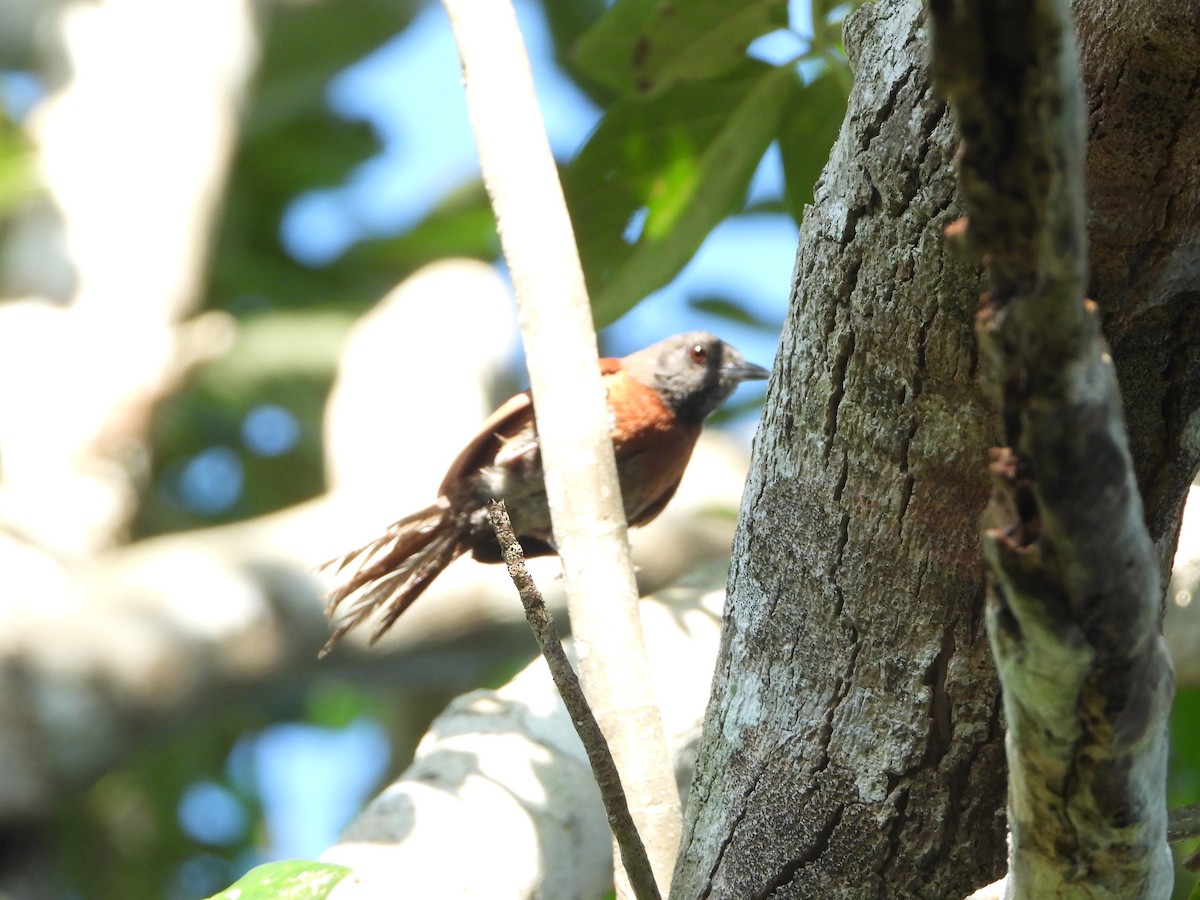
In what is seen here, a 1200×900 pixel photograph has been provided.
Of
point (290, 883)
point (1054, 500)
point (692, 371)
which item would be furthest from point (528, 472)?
point (1054, 500)

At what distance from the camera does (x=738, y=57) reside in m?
2.41

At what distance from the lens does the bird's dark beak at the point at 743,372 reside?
4699 millimetres

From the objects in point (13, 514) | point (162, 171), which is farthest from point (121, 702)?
point (162, 171)

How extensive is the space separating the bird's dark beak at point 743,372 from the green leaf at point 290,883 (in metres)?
3.54

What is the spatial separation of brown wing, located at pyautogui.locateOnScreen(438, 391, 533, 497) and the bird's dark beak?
3.22 feet

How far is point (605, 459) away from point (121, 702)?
125 inches

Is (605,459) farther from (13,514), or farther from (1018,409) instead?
(13,514)

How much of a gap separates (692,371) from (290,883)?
11.5ft

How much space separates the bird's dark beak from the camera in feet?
15.4

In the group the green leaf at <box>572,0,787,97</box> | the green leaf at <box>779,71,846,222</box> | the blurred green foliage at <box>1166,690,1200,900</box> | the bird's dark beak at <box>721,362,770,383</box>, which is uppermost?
the green leaf at <box>572,0,787,97</box>

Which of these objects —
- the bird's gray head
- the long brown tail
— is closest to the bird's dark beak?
the bird's gray head

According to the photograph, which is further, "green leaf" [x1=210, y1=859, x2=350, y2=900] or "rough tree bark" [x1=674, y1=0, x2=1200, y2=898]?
"green leaf" [x1=210, y1=859, x2=350, y2=900]

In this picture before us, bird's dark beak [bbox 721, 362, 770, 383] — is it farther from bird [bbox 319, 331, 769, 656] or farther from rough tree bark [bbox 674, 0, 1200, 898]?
rough tree bark [bbox 674, 0, 1200, 898]

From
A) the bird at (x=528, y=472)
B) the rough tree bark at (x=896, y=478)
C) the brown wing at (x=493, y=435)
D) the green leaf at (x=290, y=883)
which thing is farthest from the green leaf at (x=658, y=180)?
the green leaf at (x=290, y=883)
